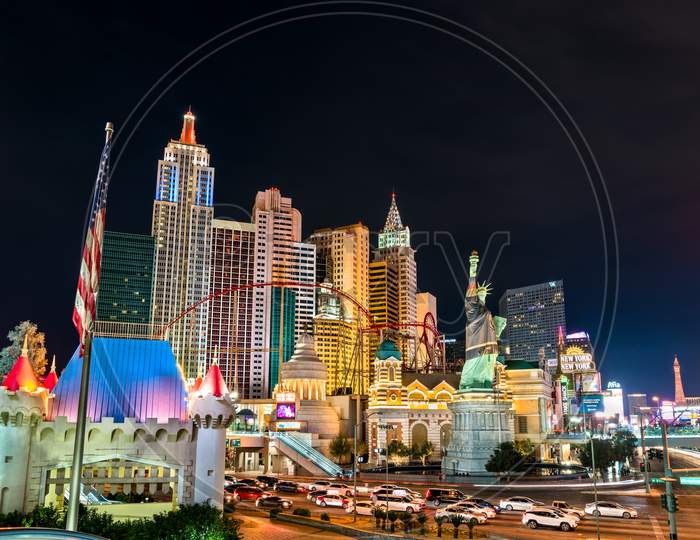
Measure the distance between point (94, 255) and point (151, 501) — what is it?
1633 cm

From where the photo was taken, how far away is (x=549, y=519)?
123ft

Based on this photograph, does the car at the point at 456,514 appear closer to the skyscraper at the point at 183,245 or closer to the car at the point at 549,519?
the car at the point at 549,519

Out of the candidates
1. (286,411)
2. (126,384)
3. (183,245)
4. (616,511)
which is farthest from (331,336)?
(126,384)

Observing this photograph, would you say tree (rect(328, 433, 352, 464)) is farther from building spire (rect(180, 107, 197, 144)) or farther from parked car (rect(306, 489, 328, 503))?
building spire (rect(180, 107, 197, 144))

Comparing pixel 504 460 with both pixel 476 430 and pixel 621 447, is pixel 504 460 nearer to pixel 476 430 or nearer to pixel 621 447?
pixel 476 430

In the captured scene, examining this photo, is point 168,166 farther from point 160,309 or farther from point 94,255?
point 94,255

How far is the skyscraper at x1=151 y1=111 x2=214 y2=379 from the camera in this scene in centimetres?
15700

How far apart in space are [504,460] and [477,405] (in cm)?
1063

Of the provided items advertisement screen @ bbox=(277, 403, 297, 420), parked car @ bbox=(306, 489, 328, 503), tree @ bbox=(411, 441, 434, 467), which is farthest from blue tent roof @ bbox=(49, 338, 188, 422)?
tree @ bbox=(411, 441, 434, 467)

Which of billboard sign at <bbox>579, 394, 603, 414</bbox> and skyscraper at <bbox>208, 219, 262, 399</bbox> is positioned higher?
skyscraper at <bbox>208, 219, 262, 399</bbox>

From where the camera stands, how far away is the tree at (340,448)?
87938mm

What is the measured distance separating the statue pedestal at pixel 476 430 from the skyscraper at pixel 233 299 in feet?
306

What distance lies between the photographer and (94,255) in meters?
18.9

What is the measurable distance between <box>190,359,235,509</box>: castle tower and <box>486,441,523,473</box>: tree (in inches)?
1901
